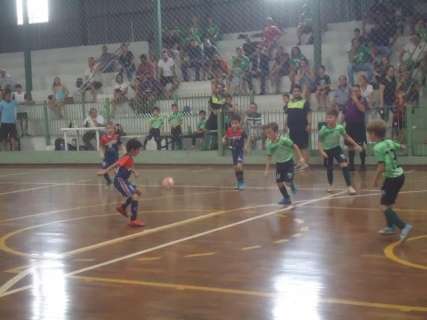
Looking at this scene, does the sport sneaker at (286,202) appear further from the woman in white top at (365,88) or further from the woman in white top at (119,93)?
the woman in white top at (119,93)

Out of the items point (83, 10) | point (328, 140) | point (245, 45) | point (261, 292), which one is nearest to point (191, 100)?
point (245, 45)

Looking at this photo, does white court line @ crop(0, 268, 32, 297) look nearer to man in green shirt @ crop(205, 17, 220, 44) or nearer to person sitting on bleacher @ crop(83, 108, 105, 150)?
person sitting on bleacher @ crop(83, 108, 105, 150)

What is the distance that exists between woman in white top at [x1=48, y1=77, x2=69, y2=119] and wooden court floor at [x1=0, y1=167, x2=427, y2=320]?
10.3 metres

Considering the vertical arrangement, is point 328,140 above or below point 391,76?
below

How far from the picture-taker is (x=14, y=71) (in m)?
29.9

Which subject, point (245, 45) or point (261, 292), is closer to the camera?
point (261, 292)

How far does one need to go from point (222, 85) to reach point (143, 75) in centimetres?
324

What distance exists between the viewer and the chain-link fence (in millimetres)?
19609

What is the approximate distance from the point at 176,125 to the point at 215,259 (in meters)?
13.4

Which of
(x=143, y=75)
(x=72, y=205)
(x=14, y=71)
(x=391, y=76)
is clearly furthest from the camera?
(x=14, y=71)

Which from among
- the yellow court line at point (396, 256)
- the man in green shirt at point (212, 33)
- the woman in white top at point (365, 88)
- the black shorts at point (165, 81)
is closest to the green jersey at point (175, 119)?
the black shorts at point (165, 81)

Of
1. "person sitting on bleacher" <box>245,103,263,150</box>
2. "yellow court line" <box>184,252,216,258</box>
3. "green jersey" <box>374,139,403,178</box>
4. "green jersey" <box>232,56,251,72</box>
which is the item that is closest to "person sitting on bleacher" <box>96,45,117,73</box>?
"green jersey" <box>232,56,251,72</box>

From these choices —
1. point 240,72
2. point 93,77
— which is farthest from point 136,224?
point 93,77

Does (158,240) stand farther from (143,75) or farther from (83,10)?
(83,10)
